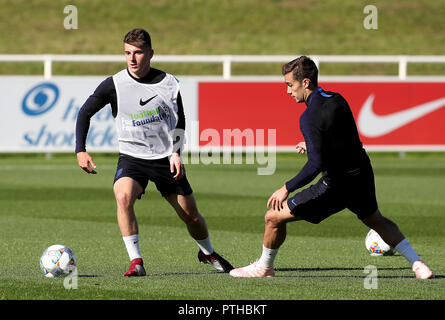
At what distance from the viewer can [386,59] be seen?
75.2ft

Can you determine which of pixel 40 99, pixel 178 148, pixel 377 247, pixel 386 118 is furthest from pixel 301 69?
pixel 386 118

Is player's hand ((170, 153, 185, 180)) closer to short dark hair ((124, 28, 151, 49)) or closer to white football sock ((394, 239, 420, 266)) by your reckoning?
short dark hair ((124, 28, 151, 49))

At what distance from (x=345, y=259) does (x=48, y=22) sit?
120 ft

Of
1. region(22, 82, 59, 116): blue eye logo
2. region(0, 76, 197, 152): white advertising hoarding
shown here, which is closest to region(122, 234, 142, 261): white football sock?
region(0, 76, 197, 152): white advertising hoarding

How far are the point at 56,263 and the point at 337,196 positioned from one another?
92.7 inches

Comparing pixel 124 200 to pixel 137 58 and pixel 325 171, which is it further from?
pixel 325 171

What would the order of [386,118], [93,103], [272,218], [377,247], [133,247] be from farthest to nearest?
[386,118]
[377,247]
[93,103]
[133,247]
[272,218]

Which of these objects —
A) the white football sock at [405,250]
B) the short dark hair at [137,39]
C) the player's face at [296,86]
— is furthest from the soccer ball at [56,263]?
the white football sock at [405,250]

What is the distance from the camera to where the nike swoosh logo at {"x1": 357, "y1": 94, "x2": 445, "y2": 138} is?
21.4 meters

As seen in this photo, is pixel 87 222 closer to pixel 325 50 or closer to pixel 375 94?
pixel 375 94

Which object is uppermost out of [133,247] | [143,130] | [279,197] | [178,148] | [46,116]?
[46,116]

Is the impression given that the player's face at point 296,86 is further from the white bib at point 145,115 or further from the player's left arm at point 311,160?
the white bib at point 145,115

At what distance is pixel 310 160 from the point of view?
738 centimetres
